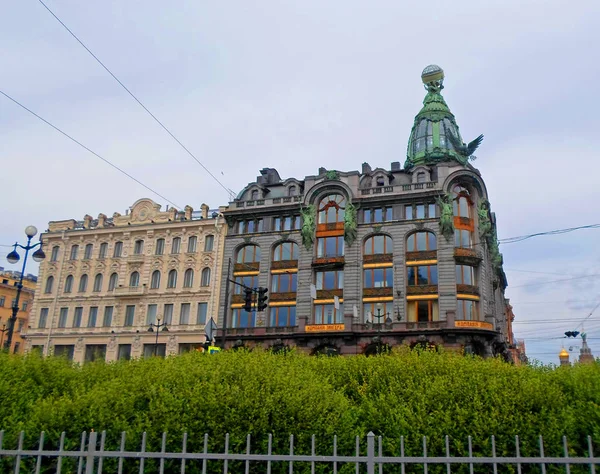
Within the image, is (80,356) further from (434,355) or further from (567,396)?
(567,396)

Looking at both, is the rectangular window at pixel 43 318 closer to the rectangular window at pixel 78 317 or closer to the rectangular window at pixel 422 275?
the rectangular window at pixel 78 317

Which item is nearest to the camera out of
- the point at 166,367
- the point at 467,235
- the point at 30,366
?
the point at 166,367

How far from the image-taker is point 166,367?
37.8 feet

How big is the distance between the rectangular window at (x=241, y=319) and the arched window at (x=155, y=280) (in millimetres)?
8215

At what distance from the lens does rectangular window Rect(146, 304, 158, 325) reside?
50094mm

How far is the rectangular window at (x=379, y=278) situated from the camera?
44656mm

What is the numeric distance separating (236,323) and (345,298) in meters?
10.6

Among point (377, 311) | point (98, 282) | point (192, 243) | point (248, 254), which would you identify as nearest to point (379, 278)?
point (377, 311)

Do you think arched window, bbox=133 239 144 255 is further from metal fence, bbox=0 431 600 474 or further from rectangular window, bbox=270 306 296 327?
metal fence, bbox=0 431 600 474

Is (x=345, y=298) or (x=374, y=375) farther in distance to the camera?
(x=345, y=298)

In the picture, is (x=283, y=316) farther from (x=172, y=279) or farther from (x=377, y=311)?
(x=172, y=279)

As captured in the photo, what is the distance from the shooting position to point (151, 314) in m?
50.3

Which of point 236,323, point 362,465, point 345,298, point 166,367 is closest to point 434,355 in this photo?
point 362,465

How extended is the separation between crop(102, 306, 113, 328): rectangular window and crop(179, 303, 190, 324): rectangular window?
7.74 metres
